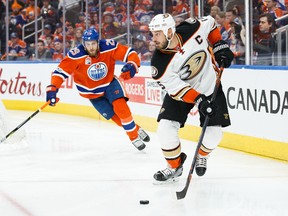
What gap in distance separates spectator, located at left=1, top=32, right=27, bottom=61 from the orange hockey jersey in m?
4.44

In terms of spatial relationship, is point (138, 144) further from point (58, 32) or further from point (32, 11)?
point (32, 11)

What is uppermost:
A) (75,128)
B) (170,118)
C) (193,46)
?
(193,46)

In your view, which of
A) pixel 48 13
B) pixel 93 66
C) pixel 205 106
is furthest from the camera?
pixel 48 13

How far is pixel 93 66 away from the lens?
19.0ft

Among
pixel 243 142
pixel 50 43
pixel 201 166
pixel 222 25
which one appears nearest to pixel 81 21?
pixel 50 43

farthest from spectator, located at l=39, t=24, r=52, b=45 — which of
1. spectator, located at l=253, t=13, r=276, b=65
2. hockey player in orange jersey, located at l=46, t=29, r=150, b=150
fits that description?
spectator, located at l=253, t=13, r=276, b=65

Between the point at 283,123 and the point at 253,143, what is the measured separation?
464mm

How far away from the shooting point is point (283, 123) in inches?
202

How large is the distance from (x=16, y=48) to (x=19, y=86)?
58cm

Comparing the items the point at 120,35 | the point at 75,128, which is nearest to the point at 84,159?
the point at 75,128

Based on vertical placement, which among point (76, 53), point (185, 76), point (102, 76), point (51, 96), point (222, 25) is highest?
point (222, 25)

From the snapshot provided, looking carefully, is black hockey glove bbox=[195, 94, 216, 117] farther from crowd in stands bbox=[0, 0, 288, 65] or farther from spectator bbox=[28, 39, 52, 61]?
spectator bbox=[28, 39, 52, 61]

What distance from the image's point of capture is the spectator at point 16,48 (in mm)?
10172

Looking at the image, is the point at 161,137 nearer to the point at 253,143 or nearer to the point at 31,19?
the point at 253,143
